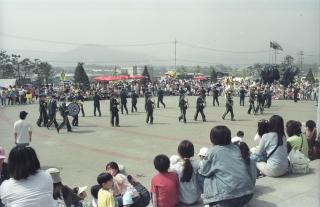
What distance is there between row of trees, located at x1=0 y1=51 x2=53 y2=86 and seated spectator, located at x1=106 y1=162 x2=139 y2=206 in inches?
1910

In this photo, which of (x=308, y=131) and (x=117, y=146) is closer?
(x=308, y=131)

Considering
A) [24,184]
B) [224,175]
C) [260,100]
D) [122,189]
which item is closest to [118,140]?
[122,189]

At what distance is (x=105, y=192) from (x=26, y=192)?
1.52m

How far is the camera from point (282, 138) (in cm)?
671

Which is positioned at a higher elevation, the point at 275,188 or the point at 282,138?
the point at 282,138

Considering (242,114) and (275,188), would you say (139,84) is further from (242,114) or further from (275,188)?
(275,188)

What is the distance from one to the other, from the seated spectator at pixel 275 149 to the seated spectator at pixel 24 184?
12.6 ft

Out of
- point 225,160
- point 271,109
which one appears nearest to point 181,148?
point 225,160

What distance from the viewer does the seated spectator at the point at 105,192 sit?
530 cm

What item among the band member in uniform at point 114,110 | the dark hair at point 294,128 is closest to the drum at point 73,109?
the band member in uniform at point 114,110

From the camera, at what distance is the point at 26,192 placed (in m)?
3.99

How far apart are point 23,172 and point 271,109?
24.4 metres

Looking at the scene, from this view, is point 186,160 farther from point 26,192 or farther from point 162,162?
point 26,192

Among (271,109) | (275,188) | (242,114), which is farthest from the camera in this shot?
(271,109)
